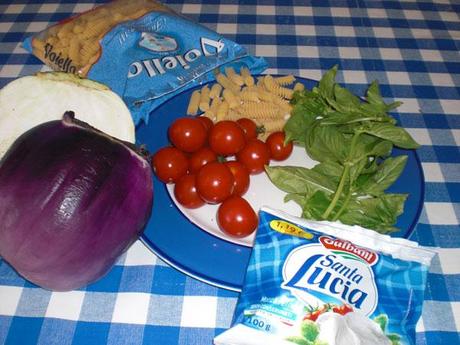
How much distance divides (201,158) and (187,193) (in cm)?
10

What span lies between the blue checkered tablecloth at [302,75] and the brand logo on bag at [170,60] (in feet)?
0.58

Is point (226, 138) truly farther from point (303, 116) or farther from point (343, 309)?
point (343, 309)

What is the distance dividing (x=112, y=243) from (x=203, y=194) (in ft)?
0.72

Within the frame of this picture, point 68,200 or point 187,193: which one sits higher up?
point 68,200

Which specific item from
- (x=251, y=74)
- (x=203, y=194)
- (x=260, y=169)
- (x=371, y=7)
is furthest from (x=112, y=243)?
(x=371, y=7)

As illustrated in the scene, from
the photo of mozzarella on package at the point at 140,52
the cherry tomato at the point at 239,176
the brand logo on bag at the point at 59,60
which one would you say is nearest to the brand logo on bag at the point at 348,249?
the cherry tomato at the point at 239,176

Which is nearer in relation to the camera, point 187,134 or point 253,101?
point 187,134

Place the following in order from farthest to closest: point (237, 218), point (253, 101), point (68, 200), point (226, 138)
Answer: point (253, 101) < point (226, 138) < point (237, 218) < point (68, 200)

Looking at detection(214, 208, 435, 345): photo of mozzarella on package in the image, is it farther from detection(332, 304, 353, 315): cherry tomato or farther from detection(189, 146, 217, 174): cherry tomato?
detection(189, 146, 217, 174): cherry tomato

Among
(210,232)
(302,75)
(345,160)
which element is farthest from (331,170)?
(302,75)

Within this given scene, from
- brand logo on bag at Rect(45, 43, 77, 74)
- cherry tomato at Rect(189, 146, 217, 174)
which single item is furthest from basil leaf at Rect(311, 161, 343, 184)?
brand logo on bag at Rect(45, 43, 77, 74)

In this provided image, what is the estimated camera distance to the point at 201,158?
898mm

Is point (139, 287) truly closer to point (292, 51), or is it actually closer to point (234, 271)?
point (234, 271)

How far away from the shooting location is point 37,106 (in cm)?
76
